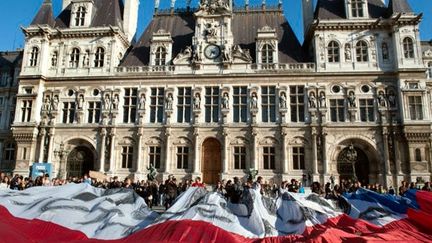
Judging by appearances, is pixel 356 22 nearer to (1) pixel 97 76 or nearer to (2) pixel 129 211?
(1) pixel 97 76

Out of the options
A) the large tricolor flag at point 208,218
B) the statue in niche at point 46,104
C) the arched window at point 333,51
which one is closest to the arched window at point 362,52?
the arched window at point 333,51

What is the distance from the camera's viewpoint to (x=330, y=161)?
3003cm

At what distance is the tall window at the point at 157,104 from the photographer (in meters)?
33.0

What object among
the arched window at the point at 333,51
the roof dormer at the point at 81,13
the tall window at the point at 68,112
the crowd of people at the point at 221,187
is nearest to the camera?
the crowd of people at the point at 221,187

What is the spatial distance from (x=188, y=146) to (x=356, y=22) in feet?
64.0

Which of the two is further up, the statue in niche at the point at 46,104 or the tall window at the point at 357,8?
the tall window at the point at 357,8

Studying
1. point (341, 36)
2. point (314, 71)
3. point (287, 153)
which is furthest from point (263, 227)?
point (341, 36)

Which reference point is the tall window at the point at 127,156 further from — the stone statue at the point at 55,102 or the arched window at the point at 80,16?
the arched window at the point at 80,16

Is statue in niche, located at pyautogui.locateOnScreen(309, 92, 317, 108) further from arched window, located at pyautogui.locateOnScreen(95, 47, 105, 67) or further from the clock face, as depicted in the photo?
arched window, located at pyautogui.locateOnScreen(95, 47, 105, 67)

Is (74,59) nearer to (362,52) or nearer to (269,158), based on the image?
(269,158)

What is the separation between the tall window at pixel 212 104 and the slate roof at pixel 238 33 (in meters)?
5.39

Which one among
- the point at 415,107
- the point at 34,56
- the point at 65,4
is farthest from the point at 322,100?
the point at 65,4

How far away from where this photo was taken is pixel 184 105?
3284 centimetres

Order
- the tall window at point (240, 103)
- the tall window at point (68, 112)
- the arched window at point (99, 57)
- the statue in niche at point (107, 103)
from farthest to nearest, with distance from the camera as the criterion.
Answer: the arched window at point (99, 57) < the tall window at point (68, 112) < the statue in niche at point (107, 103) < the tall window at point (240, 103)
